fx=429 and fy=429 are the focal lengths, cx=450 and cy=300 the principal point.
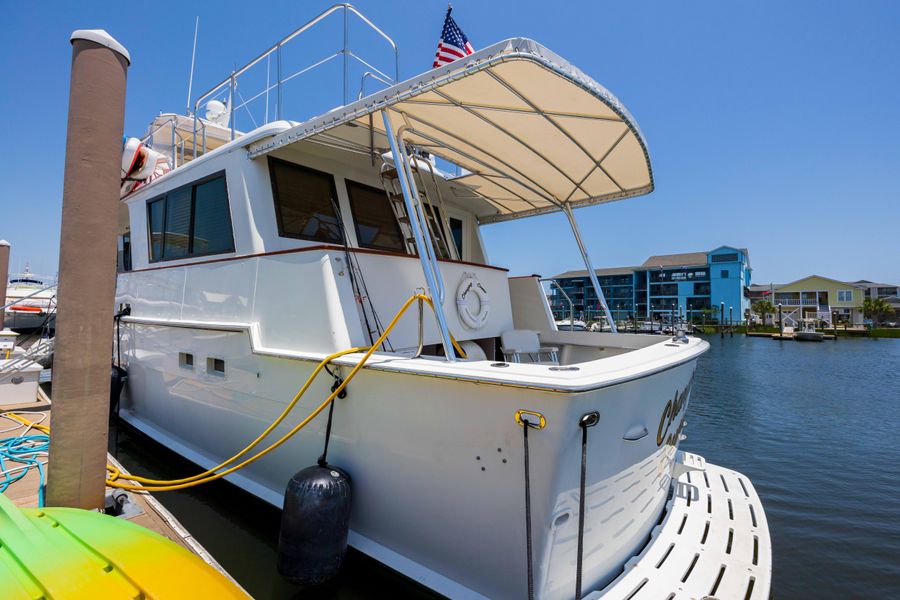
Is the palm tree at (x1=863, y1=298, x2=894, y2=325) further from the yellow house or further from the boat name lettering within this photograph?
the boat name lettering

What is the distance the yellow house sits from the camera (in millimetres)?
63500

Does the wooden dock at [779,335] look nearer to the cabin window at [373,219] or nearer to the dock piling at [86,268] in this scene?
the cabin window at [373,219]

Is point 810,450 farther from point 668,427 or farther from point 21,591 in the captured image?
point 21,591

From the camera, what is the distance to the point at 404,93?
9.23 feet

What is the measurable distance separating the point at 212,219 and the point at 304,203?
3.61 feet

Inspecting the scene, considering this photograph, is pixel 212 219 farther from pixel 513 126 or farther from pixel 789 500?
pixel 789 500

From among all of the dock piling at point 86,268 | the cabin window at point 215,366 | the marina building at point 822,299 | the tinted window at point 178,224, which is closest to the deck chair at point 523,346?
the cabin window at point 215,366

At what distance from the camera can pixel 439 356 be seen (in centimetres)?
364

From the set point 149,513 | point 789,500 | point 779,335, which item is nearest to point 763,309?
point 779,335

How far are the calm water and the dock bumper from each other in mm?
706

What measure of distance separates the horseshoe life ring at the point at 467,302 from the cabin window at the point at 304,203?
4.59 ft

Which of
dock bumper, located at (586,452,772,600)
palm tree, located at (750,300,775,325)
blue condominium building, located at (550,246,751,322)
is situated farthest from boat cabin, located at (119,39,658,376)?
palm tree, located at (750,300,775,325)

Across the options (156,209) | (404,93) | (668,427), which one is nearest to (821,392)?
(668,427)

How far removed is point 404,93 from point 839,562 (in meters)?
5.79
